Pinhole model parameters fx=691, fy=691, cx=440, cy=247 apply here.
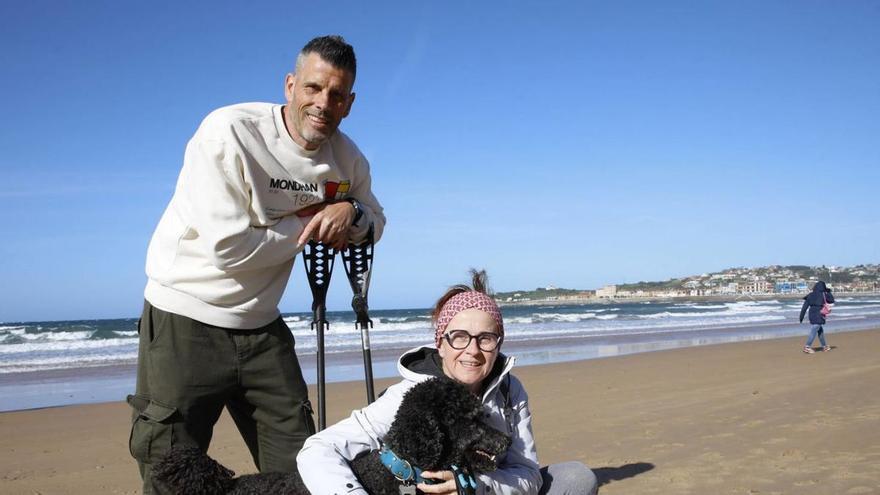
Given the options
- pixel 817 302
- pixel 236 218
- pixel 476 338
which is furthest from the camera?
pixel 817 302

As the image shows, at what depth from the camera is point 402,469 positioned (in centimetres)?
212

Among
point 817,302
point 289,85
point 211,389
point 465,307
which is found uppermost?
point 289,85

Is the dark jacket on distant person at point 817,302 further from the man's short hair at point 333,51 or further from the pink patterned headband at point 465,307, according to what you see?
the man's short hair at point 333,51

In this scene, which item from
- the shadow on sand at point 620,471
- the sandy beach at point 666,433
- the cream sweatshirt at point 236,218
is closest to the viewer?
the cream sweatshirt at point 236,218

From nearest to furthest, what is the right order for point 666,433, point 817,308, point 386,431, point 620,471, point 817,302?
point 386,431
point 620,471
point 666,433
point 817,302
point 817,308

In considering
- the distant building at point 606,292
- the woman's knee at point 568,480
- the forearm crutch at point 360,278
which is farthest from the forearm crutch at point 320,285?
the distant building at point 606,292

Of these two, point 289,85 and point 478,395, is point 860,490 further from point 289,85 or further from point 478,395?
point 289,85

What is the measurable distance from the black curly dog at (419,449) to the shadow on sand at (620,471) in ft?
12.4

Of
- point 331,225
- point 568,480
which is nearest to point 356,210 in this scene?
point 331,225

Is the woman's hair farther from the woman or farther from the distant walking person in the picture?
the distant walking person

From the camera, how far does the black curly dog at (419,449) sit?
6.85ft

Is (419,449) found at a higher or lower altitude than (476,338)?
lower

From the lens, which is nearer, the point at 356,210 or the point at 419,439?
the point at 419,439

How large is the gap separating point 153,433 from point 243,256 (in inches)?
31.2
